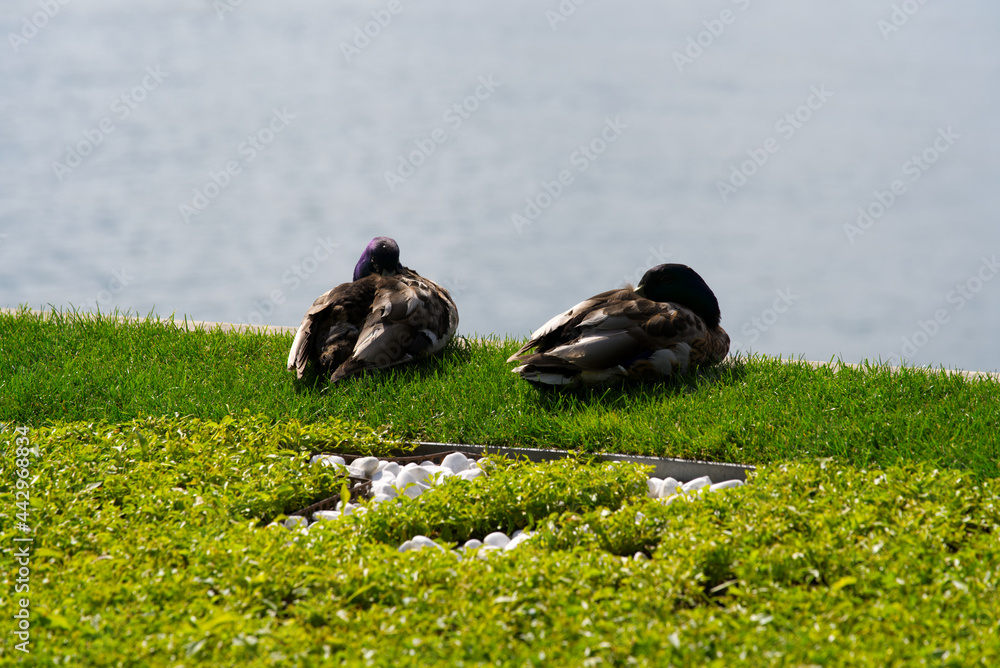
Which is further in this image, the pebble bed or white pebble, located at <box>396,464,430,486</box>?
white pebble, located at <box>396,464,430,486</box>

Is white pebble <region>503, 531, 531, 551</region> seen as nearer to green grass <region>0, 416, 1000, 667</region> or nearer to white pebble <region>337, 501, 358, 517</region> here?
green grass <region>0, 416, 1000, 667</region>

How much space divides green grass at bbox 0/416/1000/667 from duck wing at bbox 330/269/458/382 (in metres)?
2.17

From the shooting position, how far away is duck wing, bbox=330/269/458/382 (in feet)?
22.4

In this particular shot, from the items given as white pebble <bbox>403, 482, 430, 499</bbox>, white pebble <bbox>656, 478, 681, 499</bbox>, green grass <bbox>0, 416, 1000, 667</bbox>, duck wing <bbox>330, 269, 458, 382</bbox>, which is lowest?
green grass <bbox>0, 416, 1000, 667</bbox>

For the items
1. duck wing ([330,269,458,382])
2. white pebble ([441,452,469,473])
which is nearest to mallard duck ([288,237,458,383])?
duck wing ([330,269,458,382])

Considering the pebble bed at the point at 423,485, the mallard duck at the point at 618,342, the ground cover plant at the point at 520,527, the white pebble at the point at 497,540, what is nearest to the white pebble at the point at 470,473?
the pebble bed at the point at 423,485

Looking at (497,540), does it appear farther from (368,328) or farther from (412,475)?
(368,328)

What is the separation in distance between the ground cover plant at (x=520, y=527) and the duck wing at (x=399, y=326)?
0.25m

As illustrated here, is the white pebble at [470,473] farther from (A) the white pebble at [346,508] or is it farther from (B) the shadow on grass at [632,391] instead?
(B) the shadow on grass at [632,391]

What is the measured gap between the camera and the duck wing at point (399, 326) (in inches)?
269

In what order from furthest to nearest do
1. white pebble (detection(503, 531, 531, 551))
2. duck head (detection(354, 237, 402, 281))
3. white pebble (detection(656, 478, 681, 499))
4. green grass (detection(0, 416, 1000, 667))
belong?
1. duck head (detection(354, 237, 402, 281))
2. white pebble (detection(656, 478, 681, 499))
3. white pebble (detection(503, 531, 531, 551))
4. green grass (detection(0, 416, 1000, 667))

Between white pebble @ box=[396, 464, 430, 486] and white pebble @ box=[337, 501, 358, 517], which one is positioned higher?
white pebble @ box=[396, 464, 430, 486]

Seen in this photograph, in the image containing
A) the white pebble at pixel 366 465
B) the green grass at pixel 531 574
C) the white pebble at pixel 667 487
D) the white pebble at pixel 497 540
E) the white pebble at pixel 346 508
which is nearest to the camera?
the green grass at pixel 531 574

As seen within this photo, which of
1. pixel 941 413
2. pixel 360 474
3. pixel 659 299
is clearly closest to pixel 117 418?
pixel 360 474
